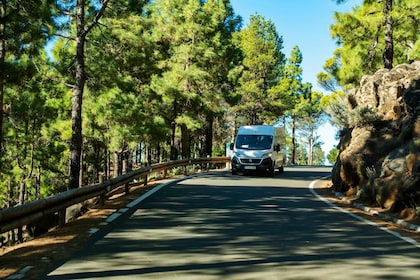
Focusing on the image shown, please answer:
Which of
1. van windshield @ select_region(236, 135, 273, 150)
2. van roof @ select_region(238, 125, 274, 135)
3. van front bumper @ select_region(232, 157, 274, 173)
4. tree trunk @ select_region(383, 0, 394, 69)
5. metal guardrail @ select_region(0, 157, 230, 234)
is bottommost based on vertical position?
metal guardrail @ select_region(0, 157, 230, 234)

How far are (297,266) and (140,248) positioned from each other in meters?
2.38

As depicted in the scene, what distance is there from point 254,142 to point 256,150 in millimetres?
682

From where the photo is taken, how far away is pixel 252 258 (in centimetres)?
655

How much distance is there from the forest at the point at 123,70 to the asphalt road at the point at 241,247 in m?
4.01

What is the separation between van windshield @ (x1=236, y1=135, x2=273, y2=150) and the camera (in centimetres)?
2353

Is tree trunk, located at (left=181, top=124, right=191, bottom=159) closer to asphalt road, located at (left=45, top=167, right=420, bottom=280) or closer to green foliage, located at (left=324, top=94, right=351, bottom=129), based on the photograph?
green foliage, located at (left=324, top=94, right=351, bottom=129)

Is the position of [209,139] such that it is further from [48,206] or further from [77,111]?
[48,206]

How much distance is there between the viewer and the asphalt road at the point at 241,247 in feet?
19.1

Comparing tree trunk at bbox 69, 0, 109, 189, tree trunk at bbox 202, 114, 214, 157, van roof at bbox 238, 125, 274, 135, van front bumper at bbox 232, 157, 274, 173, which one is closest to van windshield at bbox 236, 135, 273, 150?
van roof at bbox 238, 125, 274, 135

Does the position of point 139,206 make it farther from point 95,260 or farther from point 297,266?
point 297,266

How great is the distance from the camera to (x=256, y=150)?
23.2 m

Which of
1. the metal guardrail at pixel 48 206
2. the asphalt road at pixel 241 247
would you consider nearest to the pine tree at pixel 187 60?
the metal guardrail at pixel 48 206

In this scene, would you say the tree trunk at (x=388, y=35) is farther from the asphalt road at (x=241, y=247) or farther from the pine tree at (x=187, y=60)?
the pine tree at (x=187, y=60)

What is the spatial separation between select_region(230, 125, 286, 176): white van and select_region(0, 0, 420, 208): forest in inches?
209
